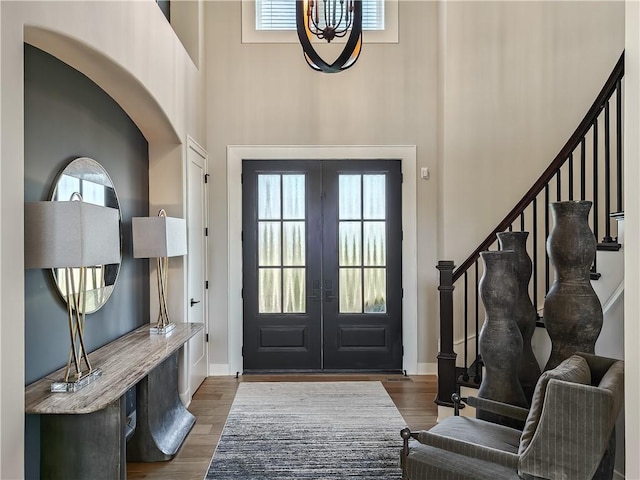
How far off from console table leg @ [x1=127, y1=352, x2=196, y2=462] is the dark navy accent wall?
43 cm

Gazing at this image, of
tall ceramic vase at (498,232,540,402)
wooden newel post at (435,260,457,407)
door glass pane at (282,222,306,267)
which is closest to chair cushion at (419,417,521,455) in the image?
tall ceramic vase at (498,232,540,402)

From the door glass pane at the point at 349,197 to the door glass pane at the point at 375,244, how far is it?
20 centimetres

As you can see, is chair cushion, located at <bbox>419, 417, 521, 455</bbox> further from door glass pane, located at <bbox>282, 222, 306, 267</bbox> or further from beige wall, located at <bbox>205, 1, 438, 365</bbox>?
door glass pane, located at <bbox>282, 222, 306, 267</bbox>

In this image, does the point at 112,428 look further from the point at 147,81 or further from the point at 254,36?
the point at 254,36

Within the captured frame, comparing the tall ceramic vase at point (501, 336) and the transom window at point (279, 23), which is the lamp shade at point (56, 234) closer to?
the tall ceramic vase at point (501, 336)

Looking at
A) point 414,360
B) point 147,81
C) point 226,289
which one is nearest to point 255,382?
point 226,289

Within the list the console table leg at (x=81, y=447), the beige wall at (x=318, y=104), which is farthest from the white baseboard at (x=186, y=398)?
the console table leg at (x=81, y=447)

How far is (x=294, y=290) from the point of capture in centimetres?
491

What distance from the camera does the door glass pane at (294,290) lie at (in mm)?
4906

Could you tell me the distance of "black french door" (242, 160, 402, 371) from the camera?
4.89 metres

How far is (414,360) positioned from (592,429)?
10.4 feet

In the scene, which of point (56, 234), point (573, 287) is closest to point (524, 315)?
point (573, 287)

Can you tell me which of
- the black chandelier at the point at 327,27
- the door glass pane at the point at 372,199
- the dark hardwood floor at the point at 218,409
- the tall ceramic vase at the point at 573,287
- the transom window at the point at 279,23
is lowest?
the dark hardwood floor at the point at 218,409

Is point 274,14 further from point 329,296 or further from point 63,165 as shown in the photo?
point 63,165
